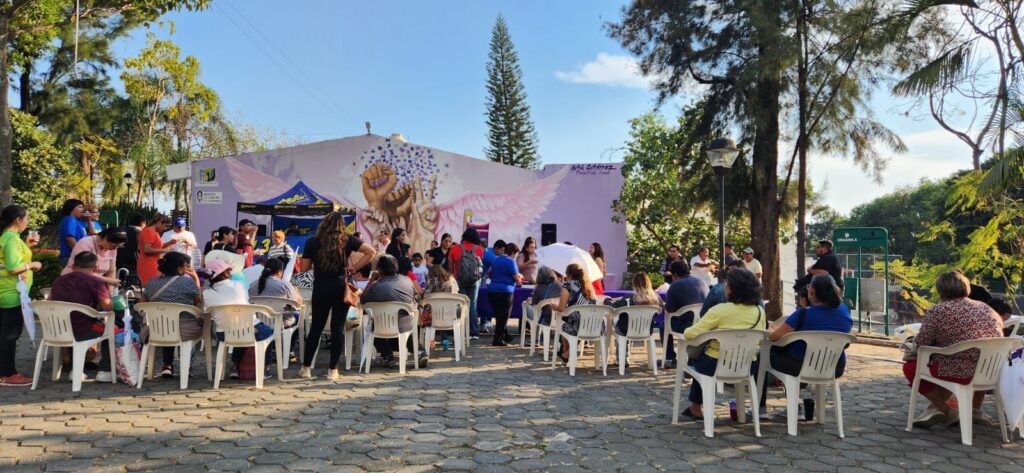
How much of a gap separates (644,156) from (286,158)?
8.99 meters

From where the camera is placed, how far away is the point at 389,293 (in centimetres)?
659

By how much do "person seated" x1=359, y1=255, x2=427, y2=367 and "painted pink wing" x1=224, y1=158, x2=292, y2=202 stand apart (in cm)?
1111

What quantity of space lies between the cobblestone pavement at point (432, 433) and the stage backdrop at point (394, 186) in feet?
34.9

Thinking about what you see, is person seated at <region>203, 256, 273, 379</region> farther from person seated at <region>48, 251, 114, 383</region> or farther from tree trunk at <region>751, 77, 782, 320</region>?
tree trunk at <region>751, 77, 782, 320</region>

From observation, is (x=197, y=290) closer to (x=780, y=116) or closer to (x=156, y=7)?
(x=156, y=7)

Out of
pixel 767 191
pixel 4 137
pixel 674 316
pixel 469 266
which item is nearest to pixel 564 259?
Answer: pixel 674 316

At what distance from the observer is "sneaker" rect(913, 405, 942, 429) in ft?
15.6

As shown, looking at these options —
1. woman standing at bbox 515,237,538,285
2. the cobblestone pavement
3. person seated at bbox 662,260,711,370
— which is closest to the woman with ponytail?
the cobblestone pavement

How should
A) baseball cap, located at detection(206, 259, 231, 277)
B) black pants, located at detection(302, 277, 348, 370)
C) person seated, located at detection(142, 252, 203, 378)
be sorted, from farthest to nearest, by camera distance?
black pants, located at detection(302, 277, 348, 370), baseball cap, located at detection(206, 259, 231, 277), person seated, located at detection(142, 252, 203, 378)

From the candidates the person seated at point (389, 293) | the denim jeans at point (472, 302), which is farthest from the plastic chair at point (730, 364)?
the denim jeans at point (472, 302)

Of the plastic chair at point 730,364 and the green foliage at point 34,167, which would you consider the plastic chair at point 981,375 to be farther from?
the green foliage at point 34,167

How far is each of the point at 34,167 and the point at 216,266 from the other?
18.4 m

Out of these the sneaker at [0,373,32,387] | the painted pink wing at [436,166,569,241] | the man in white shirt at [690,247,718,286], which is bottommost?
the sneaker at [0,373,32,387]

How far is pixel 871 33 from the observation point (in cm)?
1194
